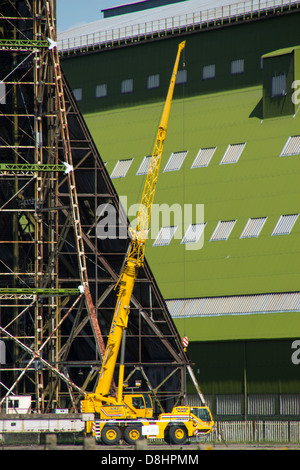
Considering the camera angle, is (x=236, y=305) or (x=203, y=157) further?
(x=203, y=157)

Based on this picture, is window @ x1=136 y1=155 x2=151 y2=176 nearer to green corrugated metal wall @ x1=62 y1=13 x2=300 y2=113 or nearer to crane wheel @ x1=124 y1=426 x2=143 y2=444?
green corrugated metal wall @ x1=62 y1=13 x2=300 y2=113

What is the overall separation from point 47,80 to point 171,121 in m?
18.1

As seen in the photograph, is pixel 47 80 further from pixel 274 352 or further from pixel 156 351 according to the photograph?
pixel 274 352

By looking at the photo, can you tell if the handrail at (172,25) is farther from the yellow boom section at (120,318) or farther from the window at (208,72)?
the yellow boom section at (120,318)

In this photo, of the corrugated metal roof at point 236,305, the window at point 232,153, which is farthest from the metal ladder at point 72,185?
the window at point 232,153

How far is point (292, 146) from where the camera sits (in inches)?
2933

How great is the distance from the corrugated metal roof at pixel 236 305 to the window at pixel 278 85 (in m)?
16.1

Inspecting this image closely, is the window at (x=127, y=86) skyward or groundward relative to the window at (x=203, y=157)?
skyward

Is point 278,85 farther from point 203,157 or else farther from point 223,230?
point 223,230

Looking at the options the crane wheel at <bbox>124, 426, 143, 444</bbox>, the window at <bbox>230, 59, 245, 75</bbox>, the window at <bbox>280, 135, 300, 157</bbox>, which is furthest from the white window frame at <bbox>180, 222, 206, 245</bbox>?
the crane wheel at <bbox>124, 426, 143, 444</bbox>

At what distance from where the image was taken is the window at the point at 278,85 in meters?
76.4

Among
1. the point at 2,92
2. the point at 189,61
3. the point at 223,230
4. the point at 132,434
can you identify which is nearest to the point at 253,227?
the point at 223,230

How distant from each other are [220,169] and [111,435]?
29.1 meters

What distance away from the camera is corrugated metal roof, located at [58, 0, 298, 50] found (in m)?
80.5
